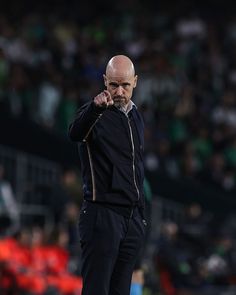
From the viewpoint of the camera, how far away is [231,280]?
533 inches

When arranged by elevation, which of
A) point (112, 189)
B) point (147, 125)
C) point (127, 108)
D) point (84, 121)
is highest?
point (147, 125)

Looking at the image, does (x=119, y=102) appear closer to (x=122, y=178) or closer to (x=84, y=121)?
(x=84, y=121)

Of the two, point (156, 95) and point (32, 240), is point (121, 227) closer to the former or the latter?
point (32, 240)

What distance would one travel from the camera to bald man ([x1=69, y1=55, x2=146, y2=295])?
584 cm

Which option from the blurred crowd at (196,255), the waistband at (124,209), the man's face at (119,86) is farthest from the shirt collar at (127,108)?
the blurred crowd at (196,255)

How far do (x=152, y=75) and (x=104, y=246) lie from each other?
11637mm

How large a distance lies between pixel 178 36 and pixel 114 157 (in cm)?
1354

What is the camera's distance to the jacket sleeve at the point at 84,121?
5.64m

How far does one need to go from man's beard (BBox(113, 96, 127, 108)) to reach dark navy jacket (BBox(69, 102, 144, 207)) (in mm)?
33

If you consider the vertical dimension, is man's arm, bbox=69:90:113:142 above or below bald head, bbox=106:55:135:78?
below

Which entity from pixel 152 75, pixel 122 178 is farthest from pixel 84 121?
pixel 152 75

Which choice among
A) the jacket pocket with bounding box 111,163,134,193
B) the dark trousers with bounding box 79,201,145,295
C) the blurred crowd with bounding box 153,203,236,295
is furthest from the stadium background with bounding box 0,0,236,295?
the jacket pocket with bounding box 111,163,134,193

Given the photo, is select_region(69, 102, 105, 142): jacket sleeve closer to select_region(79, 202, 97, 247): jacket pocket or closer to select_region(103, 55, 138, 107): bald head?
Answer: select_region(103, 55, 138, 107): bald head

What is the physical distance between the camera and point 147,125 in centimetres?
1545
